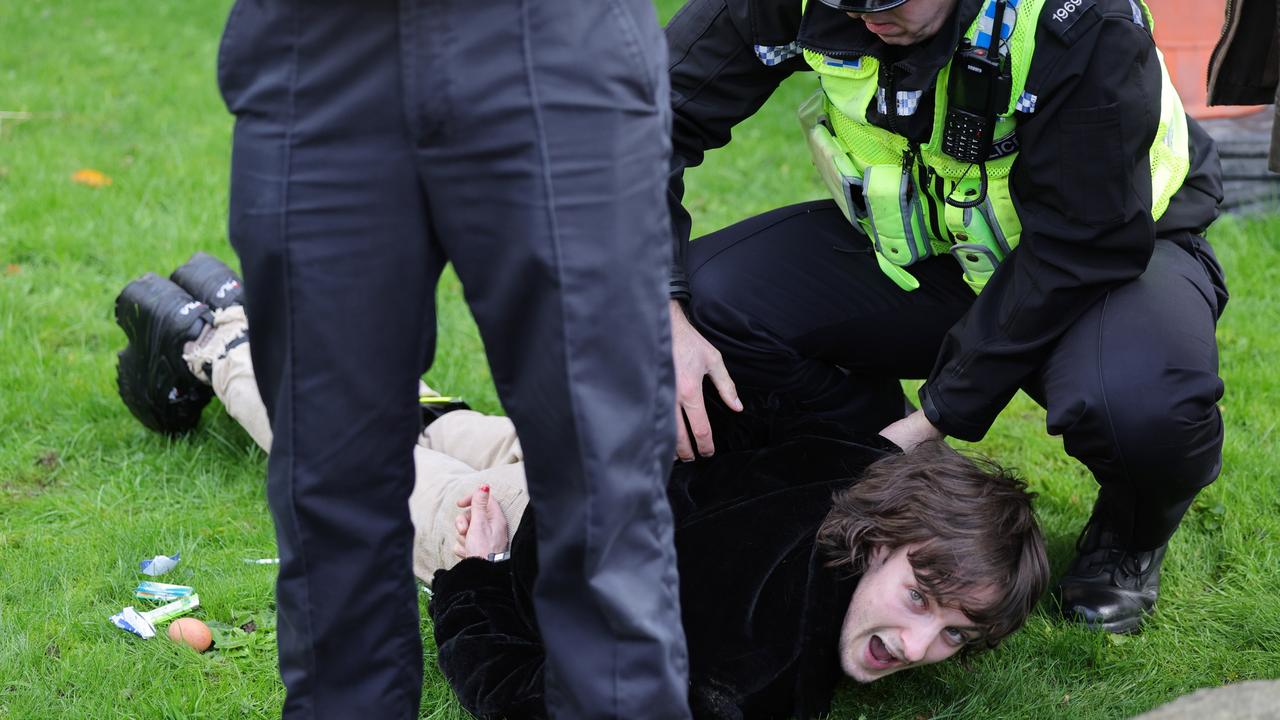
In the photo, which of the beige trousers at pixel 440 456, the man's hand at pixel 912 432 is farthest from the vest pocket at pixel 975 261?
the beige trousers at pixel 440 456

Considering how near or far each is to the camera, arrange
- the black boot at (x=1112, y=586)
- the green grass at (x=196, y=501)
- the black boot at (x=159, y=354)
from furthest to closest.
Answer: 1. the black boot at (x=159, y=354)
2. the black boot at (x=1112, y=586)
3. the green grass at (x=196, y=501)

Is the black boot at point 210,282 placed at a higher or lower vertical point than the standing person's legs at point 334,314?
lower

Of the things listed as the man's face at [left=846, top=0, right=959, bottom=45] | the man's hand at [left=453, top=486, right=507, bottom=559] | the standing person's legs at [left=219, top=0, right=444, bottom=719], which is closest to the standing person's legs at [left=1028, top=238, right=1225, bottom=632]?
the man's face at [left=846, top=0, right=959, bottom=45]

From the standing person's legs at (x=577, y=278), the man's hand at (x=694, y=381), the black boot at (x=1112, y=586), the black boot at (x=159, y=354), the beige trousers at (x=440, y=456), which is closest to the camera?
the standing person's legs at (x=577, y=278)

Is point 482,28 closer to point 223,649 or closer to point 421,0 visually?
point 421,0

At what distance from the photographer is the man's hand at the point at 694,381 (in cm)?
259

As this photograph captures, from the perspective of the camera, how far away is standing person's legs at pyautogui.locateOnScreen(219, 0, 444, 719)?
4.84 feet

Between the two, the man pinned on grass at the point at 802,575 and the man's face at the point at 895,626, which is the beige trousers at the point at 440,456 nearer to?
the man pinned on grass at the point at 802,575

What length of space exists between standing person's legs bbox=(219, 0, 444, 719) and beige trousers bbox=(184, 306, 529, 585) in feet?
3.51

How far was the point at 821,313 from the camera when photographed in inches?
116

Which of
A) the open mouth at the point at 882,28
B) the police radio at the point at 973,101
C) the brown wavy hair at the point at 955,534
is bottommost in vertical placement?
the brown wavy hair at the point at 955,534

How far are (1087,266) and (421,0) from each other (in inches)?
59.0

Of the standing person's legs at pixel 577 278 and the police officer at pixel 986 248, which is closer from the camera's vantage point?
the standing person's legs at pixel 577 278

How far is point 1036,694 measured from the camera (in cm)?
249
